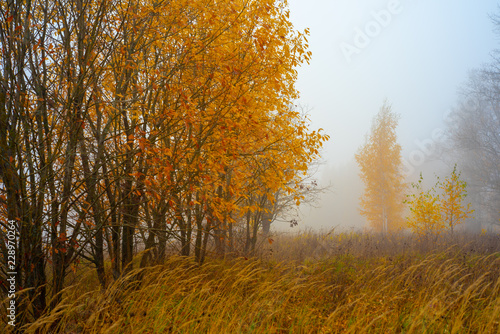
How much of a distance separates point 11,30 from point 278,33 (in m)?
3.56

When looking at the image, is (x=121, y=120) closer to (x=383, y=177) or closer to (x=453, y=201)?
(x=453, y=201)

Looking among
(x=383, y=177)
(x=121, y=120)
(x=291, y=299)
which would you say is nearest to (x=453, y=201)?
(x=383, y=177)

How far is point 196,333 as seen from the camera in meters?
3.02

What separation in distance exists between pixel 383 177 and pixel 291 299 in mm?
16054

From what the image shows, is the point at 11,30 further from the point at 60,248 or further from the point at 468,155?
the point at 468,155

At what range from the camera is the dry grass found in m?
2.97

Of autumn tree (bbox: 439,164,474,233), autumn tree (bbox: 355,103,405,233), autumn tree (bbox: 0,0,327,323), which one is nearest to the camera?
autumn tree (bbox: 0,0,327,323)

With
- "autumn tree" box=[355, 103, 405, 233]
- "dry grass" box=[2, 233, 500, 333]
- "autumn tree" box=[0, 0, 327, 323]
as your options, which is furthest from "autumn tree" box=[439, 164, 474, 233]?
"autumn tree" box=[0, 0, 327, 323]

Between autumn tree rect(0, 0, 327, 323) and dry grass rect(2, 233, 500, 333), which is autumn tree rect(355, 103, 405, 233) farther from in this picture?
autumn tree rect(0, 0, 327, 323)

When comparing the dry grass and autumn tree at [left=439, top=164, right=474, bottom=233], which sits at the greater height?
autumn tree at [left=439, top=164, right=474, bottom=233]

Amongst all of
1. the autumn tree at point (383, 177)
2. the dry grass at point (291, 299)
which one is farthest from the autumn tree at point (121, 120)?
the autumn tree at point (383, 177)

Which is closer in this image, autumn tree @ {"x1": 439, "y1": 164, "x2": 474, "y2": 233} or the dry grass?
the dry grass

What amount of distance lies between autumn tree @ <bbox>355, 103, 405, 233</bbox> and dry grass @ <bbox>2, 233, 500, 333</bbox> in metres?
9.79

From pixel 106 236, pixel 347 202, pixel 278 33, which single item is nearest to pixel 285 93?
pixel 278 33
